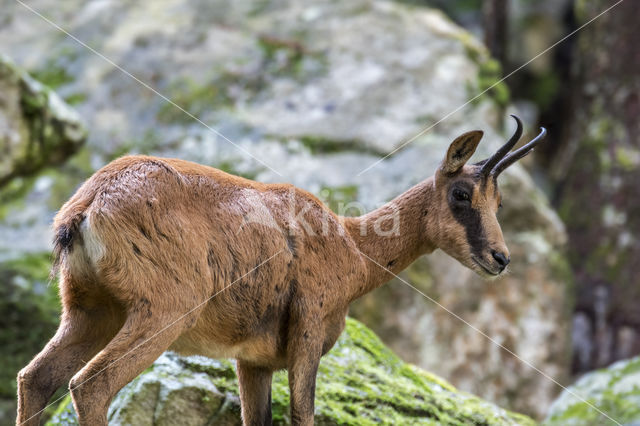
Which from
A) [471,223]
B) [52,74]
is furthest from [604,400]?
[52,74]

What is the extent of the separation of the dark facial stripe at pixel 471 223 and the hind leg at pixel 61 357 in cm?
342

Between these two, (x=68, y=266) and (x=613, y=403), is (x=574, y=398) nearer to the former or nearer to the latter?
(x=613, y=403)

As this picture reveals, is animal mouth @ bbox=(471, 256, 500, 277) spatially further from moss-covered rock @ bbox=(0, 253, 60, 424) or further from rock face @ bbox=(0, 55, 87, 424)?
rock face @ bbox=(0, 55, 87, 424)

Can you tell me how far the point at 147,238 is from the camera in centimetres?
578

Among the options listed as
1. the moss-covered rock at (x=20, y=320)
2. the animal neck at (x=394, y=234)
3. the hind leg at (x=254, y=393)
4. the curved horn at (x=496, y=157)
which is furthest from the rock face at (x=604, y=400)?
the moss-covered rock at (x=20, y=320)

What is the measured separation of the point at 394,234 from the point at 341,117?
890 cm

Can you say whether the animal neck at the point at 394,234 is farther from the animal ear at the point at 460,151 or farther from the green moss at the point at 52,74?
the green moss at the point at 52,74

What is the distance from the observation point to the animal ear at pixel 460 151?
22.9 feet

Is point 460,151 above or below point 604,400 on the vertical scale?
Answer: above

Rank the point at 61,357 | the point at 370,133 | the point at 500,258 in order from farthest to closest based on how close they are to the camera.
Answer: the point at 370,133 < the point at 500,258 < the point at 61,357

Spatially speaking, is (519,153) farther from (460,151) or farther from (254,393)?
(254,393)

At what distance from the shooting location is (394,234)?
24.4 ft

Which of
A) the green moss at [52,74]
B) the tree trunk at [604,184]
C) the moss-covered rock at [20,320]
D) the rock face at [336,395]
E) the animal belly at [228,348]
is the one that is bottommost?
the tree trunk at [604,184]

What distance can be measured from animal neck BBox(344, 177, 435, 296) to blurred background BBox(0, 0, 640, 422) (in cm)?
555
